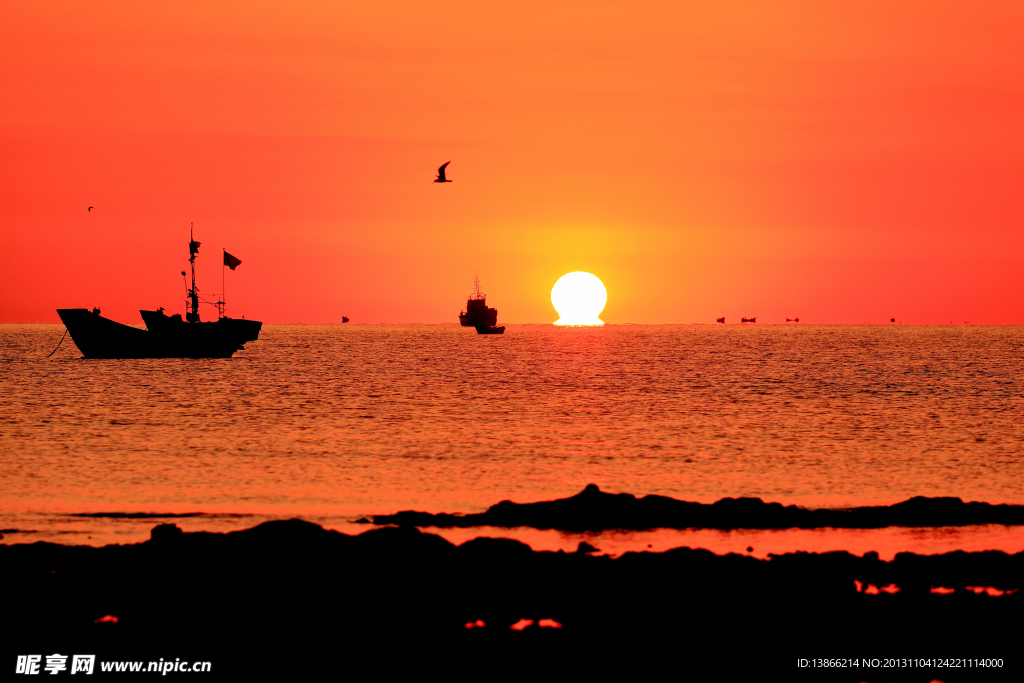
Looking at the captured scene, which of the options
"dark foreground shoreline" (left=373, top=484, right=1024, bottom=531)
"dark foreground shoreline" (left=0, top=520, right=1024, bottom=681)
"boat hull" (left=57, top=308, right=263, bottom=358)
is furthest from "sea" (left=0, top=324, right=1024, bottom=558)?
"boat hull" (left=57, top=308, right=263, bottom=358)

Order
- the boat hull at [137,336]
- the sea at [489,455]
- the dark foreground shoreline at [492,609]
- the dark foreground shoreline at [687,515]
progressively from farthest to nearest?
1. the boat hull at [137,336]
2. the sea at [489,455]
3. the dark foreground shoreline at [687,515]
4. the dark foreground shoreline at [492,609]

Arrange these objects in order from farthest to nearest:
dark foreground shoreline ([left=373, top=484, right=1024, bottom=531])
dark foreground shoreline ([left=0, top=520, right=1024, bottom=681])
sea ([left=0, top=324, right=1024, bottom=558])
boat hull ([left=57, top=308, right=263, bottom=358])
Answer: boat hull ([left=57, top=308, right=263, bottom=358]) < sea ([left=0, top=324, right=1024, bottom=558]) < dark foreground shoreline ([left=373, top=484, right=1024, bottom=531]) < dark foreground shoreline ([left=0, top=520, right=1024, bottom=681])

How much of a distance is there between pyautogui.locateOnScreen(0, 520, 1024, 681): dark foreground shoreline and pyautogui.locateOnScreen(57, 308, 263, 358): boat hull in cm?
8461

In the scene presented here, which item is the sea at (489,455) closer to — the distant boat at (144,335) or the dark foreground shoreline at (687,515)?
the dark foreground shoreline at (687,515)

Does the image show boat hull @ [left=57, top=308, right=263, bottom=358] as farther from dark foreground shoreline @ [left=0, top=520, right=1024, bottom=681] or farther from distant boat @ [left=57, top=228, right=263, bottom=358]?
dark foreground shoreline @ [left=0, top=520, right=1024, bottom=681]

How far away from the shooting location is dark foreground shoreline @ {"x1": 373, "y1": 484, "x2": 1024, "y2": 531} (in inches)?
667

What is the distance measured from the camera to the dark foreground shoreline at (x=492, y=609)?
10.4m

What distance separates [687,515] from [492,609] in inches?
268

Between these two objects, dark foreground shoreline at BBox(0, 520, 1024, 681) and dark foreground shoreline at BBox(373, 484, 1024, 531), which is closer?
dark foreground shoreline at BBox(0, 520, 1024, 681)

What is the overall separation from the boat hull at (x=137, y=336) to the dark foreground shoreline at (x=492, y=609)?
3331 inches

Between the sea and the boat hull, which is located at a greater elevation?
the boat hull

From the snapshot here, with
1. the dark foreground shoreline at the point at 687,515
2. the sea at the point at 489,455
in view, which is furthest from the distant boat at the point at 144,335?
the dark foreground shoreline at the point at 687,515

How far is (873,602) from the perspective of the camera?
11.3m

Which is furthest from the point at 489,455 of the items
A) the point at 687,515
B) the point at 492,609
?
the point at 492,609
